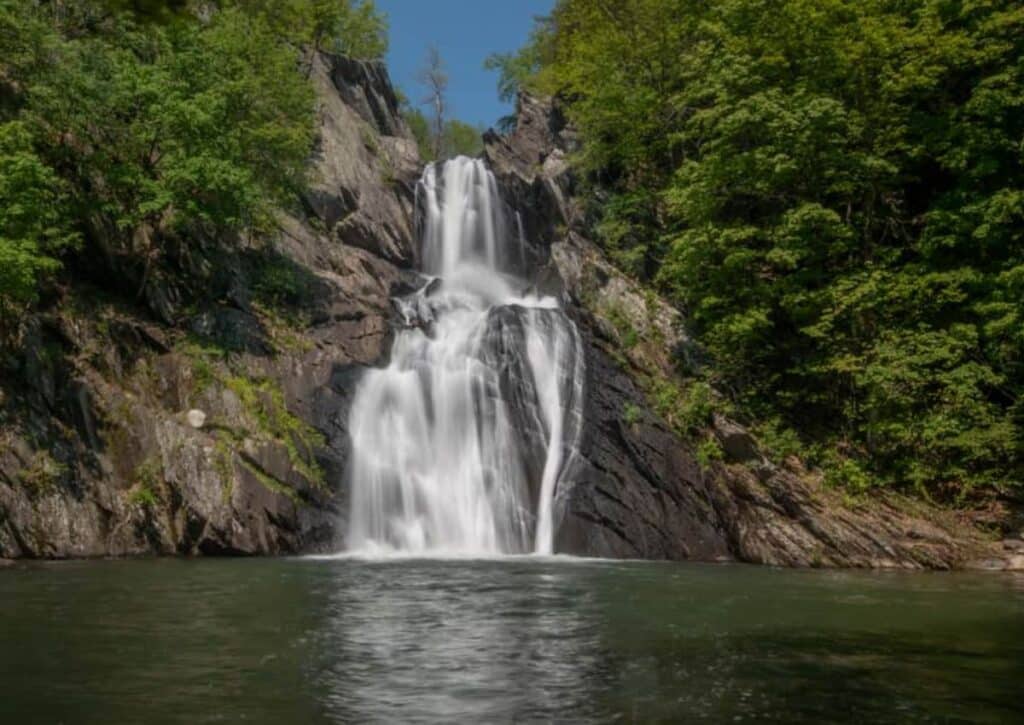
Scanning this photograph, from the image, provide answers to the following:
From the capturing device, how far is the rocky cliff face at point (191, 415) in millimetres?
18391

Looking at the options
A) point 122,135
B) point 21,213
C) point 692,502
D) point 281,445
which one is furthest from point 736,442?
point 122,135

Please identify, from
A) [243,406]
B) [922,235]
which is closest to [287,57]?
[243,406]

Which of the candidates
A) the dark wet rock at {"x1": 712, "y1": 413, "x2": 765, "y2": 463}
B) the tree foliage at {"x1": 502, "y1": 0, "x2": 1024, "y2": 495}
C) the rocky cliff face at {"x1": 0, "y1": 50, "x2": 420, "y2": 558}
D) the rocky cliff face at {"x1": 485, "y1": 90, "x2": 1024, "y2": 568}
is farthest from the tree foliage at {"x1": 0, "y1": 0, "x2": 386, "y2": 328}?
the dark wet rock at {"x1": 712, "y1": 413, "x2": 765, "y2": 463}

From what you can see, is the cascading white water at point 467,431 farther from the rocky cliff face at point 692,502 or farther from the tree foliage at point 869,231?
the tree foliage at point 869,231

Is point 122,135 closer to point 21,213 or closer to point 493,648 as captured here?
point 21,213

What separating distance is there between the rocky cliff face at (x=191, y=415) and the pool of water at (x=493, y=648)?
3131 millimetres

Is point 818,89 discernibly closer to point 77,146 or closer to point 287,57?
point 287,57

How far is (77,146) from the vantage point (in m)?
22.2

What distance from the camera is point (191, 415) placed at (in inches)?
826

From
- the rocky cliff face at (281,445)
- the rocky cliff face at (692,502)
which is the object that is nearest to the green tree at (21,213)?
the rocky cliff face at (281,445)

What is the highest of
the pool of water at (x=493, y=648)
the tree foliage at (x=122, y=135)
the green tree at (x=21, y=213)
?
the tree foliage at (x=122, y=135)

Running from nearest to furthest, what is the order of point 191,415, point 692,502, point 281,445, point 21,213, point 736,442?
A: point 21,213, point 191,415, point 281,445, point 692,502, point 736,442

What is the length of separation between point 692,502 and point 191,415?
13432 millimetres

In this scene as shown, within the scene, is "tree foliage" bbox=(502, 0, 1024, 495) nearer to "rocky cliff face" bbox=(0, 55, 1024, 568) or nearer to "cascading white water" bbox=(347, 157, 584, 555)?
"rocky cliff face" bbox=(0, 55, 1024, 568)
